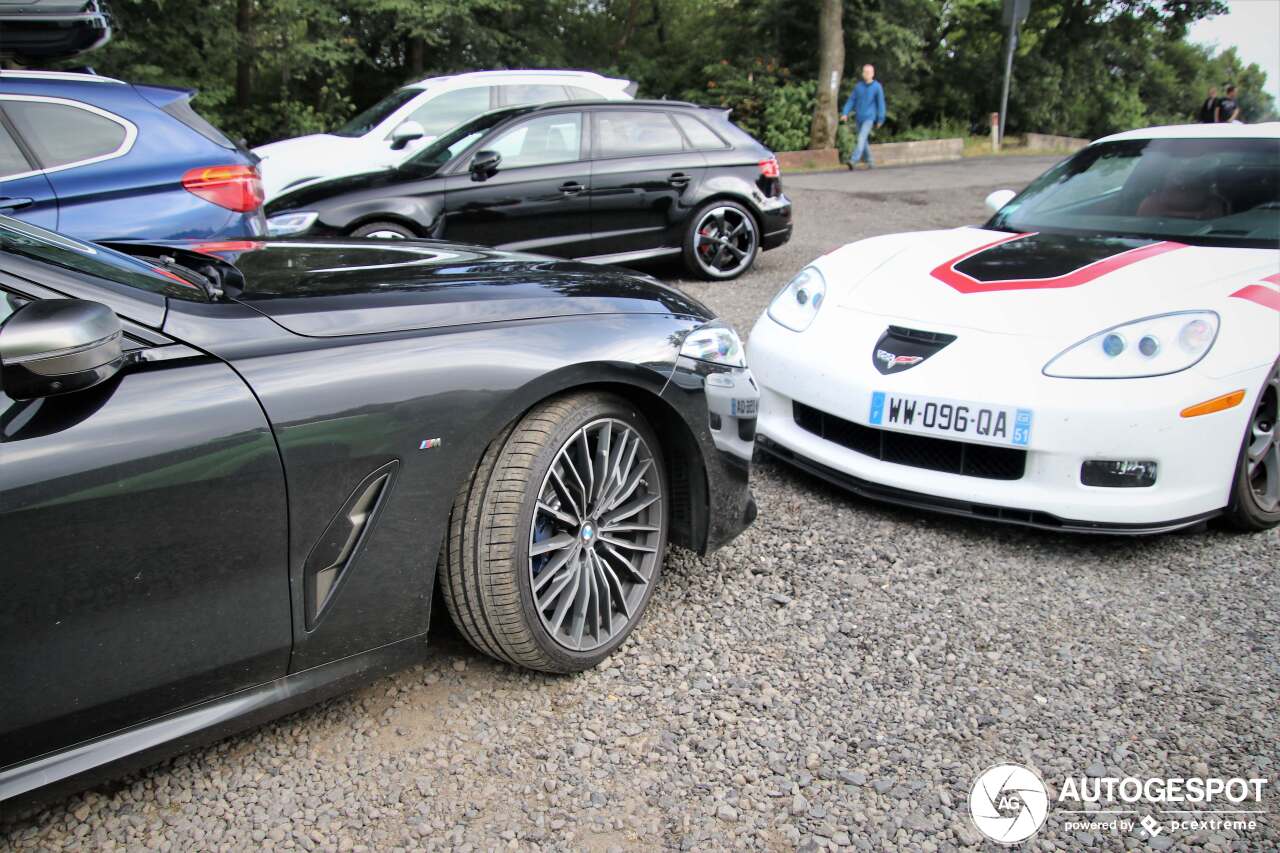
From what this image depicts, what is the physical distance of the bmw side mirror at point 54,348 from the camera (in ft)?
5.36

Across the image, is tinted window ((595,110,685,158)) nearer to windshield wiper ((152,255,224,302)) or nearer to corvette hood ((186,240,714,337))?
corvette hood ((186,240,714,337))

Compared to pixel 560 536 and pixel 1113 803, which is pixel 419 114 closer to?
pixel 560 536

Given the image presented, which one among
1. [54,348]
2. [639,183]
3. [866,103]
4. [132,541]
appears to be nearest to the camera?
[54,348]

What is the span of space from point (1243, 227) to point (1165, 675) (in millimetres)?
2310

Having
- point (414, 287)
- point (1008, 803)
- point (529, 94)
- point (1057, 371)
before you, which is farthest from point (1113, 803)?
point (529, 94)

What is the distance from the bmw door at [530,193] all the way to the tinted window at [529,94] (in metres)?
2.91

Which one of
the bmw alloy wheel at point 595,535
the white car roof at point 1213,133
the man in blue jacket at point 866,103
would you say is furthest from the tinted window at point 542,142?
the man in blue jacket at point 866,103

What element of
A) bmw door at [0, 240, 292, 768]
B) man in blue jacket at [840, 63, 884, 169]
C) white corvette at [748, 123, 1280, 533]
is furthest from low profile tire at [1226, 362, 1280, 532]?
man in blue jacket at [840, 63, 884, 169]

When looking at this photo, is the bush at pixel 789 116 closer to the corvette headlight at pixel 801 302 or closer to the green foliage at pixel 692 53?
the green foliage at pixel 692 53

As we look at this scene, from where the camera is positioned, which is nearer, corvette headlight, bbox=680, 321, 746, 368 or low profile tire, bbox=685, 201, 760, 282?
corvette headlight, bbox=680, 321, 746, 368

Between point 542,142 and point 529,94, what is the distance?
3165mm

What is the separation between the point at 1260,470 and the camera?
3.60 meters

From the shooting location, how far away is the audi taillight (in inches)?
187

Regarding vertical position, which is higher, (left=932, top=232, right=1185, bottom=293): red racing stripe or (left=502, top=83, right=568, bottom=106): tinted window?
(left=502, top=83, right=568, bottom=106): tinted window
